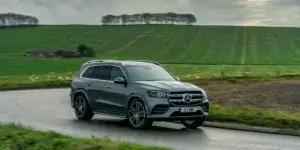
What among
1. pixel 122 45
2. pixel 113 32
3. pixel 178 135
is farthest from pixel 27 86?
pixel 113 32

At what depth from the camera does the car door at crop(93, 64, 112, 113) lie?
60.9 feet

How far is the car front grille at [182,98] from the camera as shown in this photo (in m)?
16.7

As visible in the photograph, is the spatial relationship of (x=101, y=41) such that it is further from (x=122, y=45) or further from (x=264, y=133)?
(x=264, y=133)

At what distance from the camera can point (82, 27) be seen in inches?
5428

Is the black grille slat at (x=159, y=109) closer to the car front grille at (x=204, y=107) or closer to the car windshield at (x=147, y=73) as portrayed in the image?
the car front grille at (x=204, y=107)

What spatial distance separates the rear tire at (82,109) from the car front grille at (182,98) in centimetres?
377

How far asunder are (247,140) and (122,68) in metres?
4.99

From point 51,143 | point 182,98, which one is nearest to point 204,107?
point 182,98

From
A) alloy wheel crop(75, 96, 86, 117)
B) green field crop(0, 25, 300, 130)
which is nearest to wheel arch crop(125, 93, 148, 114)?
alloy wheel crop(75, 96, 86, 117)

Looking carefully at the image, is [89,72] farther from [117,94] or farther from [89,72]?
[117,94]

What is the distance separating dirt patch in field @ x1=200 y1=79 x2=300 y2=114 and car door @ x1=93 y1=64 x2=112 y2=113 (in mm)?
5432

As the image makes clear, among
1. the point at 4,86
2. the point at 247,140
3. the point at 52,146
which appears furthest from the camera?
the point at 4,86

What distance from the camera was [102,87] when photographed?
18781 mm

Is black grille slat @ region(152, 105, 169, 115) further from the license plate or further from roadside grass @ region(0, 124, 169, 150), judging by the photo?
roadside grass @ region(0, 124, 169, 150)
